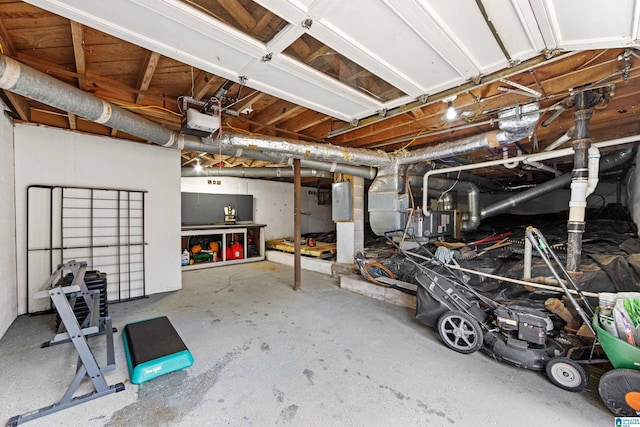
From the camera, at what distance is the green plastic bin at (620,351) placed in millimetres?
1526

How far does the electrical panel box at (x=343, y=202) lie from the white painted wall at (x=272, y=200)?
301 cm

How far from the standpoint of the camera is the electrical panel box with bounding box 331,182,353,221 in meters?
4.78

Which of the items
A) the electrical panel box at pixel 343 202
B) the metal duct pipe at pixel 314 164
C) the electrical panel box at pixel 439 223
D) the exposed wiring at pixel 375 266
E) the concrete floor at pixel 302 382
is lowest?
the concrete floor at pixel 302 382

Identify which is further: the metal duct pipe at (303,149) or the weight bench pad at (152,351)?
the metal duct pipe at (303,149)

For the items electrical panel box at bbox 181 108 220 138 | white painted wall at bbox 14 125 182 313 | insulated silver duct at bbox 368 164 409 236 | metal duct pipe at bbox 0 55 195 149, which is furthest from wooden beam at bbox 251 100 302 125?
insulated silver duct at bbox 368 164 409 236

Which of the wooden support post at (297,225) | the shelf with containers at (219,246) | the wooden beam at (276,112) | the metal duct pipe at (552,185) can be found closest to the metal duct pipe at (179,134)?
the wooden beam at (276,112)

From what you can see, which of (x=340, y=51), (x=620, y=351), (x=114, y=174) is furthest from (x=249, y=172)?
(x=620, y=351)

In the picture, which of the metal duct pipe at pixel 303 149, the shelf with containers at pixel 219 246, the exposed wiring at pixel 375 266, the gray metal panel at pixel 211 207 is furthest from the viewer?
the gray metal panel at pixel 211 207

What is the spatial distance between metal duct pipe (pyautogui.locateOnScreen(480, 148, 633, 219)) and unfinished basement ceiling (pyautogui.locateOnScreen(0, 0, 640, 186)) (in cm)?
156

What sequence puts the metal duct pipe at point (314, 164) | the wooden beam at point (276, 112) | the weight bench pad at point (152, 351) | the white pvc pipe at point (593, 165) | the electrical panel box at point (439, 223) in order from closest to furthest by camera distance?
the weight bench pad at point (152, 351) < the white pvc pipe at point (593, 165) < the wooden beam at point (276, 112) < the metal duct pipe at point (314, 164) < the electrical panel box at point (439, 223)

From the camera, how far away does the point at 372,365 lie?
6.94ft

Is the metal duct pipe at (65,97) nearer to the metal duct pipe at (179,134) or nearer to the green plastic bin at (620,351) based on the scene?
the metal duct pipe at (179,134)

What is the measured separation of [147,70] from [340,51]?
1.63 m

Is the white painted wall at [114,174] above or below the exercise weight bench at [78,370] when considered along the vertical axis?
above
